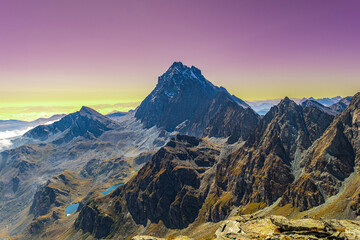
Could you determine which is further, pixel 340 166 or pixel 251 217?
pixel 340 166

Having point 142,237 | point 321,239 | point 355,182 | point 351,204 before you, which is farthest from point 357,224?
point 355,182

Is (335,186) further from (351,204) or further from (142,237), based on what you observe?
(142,237)

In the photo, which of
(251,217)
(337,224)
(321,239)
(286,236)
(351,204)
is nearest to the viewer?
(321,239)

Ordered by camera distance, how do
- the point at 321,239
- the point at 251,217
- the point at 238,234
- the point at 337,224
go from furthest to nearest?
the point at 251,217
the point at 238,234
the point at 337,224
the point at 321,239

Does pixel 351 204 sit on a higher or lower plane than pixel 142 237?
lower

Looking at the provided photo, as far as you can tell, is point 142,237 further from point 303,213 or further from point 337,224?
point 303,213

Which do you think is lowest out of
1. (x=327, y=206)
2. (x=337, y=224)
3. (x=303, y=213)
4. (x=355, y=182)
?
(x=303, y=213)

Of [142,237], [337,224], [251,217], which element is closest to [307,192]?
[251,217]
